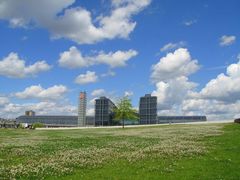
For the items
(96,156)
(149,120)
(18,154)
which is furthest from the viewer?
(149,120)

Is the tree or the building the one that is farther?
the building

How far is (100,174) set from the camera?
2155cm

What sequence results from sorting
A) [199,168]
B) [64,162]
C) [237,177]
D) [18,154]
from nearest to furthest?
[237,177], [199,168], [64,162], [18,154]

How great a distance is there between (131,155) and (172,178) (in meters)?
9.27

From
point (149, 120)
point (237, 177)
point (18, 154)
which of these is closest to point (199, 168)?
point (237, 177)

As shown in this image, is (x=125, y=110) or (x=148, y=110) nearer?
(x=125, y=110)

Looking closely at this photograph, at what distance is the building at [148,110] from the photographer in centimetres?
18525

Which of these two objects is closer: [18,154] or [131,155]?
[131,155]

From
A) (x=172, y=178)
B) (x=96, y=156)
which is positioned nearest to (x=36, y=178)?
(x=172, y=178)

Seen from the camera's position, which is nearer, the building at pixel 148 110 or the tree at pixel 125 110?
the tree at pixel 125 110

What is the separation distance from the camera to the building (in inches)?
7293

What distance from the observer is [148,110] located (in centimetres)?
18775

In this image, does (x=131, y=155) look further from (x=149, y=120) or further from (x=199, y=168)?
(x=149, y=120)

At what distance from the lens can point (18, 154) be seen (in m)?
31.7
